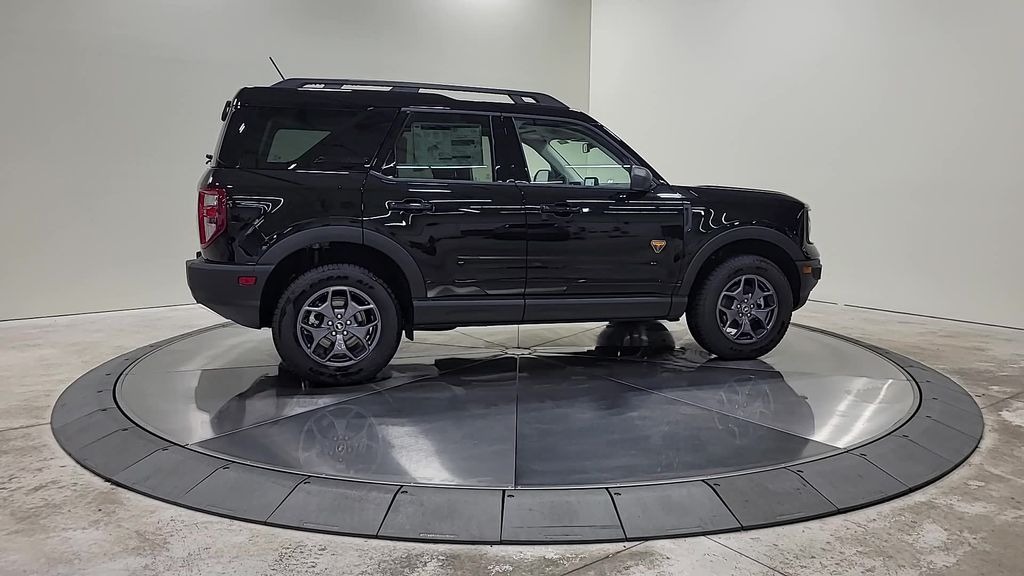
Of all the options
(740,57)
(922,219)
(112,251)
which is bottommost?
(112,251)

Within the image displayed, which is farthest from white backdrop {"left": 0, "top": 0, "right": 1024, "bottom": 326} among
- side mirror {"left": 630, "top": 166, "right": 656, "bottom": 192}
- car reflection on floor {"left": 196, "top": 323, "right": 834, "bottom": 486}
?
side mirror {"left": 630, "top": 166, "right": 656, "bottom": 192}

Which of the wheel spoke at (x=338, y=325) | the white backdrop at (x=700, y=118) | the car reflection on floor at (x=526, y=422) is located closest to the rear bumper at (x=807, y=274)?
the car reflection on floor at (x=526, y=422)

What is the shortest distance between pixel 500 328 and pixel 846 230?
12.2 feet

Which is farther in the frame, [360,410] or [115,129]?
[115,129]

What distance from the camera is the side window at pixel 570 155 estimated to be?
161 inches

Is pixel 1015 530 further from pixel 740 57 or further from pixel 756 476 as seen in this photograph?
pixel 740 57

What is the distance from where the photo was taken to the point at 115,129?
638 centimetres

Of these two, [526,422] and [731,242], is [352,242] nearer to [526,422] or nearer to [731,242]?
[526,422]

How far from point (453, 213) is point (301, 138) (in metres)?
0.91

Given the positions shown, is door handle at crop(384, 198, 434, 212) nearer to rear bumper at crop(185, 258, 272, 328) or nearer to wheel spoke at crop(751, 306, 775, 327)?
rear bumper at crop(185, 258, 272, 328)

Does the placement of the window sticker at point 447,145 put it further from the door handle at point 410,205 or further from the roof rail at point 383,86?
the roof rail at point 383,86

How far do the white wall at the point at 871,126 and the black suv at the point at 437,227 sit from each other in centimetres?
282

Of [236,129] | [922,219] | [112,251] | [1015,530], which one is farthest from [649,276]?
[112,251]

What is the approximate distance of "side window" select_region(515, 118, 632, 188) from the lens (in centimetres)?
409
